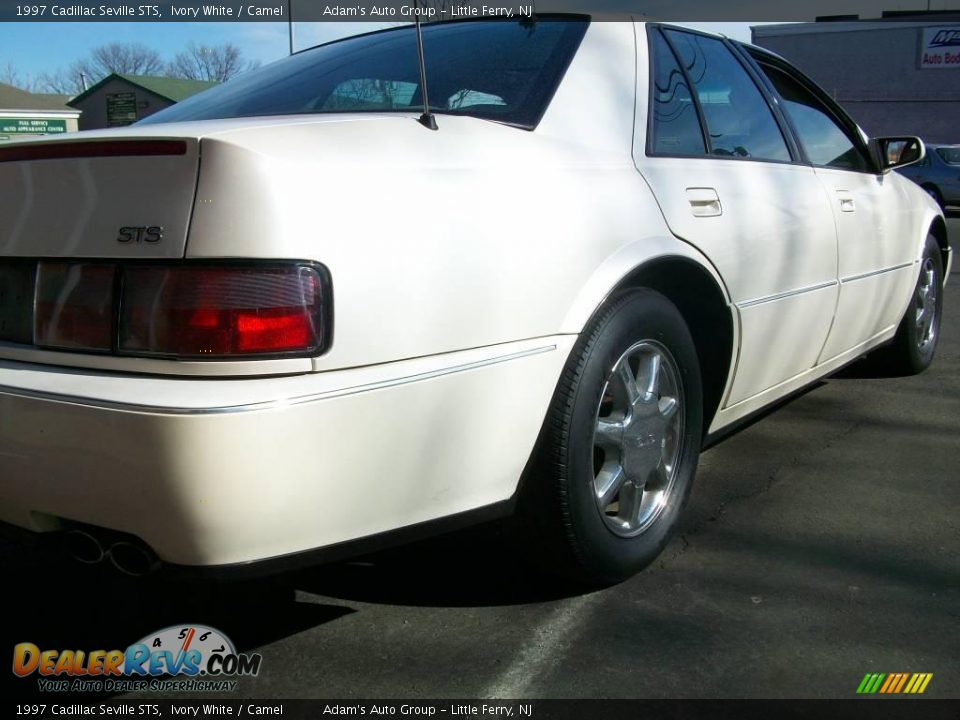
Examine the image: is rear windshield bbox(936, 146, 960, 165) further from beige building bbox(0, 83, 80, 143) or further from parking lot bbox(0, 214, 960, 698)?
beige building bbox(0, 83, 80, 143)

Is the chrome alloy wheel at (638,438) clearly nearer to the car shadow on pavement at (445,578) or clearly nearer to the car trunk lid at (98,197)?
the car shadow on pavement at (445,578)

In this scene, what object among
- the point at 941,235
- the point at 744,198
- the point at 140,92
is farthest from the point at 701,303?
the point at 140,92

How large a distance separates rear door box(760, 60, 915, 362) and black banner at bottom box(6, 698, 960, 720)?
1982mm

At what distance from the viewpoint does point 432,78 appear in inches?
108

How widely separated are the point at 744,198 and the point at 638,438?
0.92m

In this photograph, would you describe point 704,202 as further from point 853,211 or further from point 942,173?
point 942,173

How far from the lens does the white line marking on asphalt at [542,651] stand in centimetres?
218

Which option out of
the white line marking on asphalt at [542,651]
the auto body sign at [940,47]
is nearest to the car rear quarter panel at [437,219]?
the white line marking on asphalt at [542,651]

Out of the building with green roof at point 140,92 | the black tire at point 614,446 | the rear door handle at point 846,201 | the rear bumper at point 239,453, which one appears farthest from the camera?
the building with green roof at point 140,92

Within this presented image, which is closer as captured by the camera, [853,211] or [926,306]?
[853,211]

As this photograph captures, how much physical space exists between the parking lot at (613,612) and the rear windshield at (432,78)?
1.30 metres

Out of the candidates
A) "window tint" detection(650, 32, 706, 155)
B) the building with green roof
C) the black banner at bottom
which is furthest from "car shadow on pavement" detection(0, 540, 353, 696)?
the building with green roof

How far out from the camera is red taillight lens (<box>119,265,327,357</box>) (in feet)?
5.92

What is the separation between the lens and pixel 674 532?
3012 mm
